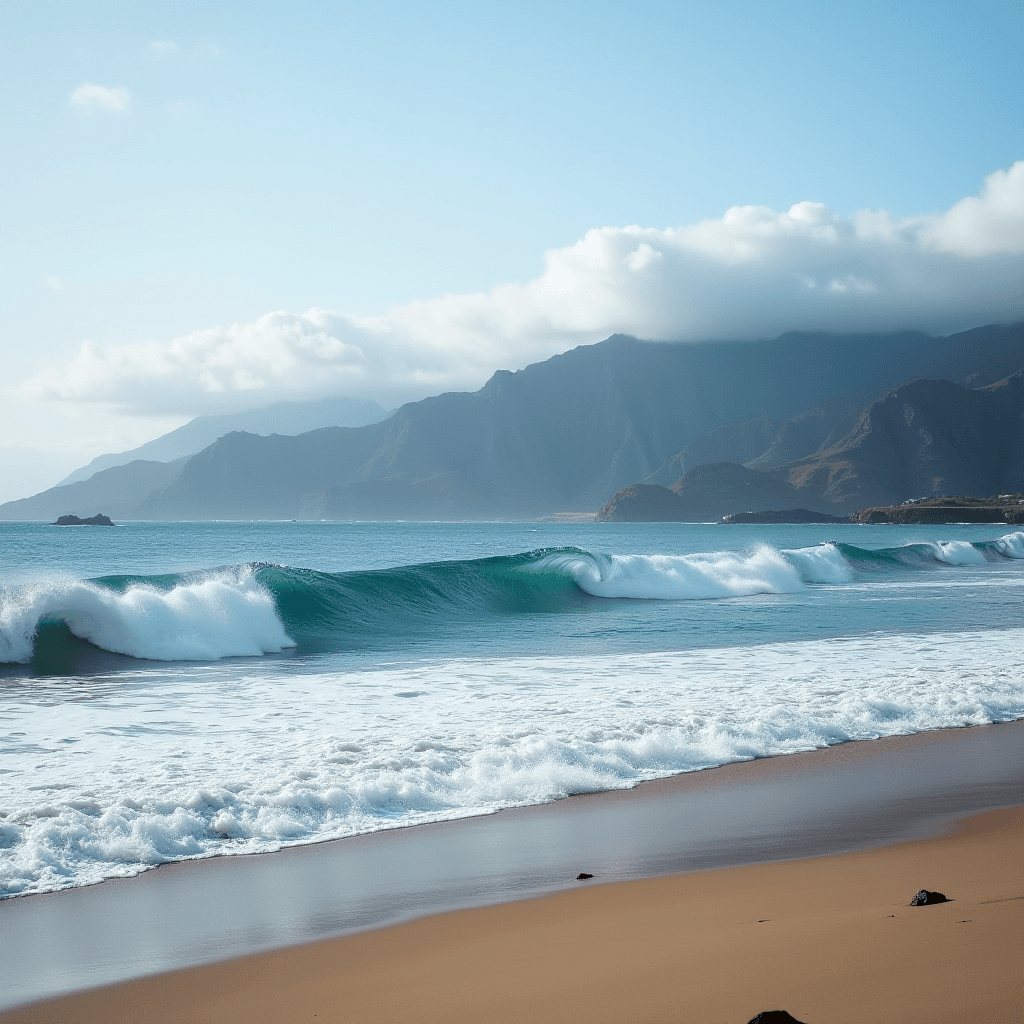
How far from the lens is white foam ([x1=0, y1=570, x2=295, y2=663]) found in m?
14.8

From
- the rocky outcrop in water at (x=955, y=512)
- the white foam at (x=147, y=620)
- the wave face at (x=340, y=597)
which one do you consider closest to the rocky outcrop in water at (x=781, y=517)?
the rocky outcrop in water at (x=955, y=512)

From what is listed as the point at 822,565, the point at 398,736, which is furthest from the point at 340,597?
the point at 822,565

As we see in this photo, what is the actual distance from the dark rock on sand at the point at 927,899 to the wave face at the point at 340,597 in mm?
12701

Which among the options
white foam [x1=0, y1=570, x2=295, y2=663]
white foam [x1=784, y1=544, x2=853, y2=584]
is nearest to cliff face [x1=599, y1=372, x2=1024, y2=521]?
white foam [x1=784, y1=544, x2=853, y2=584]

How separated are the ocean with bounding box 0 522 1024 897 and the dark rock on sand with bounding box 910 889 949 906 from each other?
3051mm

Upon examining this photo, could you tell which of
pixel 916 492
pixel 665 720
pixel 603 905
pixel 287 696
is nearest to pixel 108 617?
pixel 287 696

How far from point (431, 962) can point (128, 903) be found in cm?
181

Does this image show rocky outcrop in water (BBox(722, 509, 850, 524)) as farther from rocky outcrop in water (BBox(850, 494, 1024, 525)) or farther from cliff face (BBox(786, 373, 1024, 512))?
cliff face (BBox(786, 373, 1024, 512))

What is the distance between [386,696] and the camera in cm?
1060

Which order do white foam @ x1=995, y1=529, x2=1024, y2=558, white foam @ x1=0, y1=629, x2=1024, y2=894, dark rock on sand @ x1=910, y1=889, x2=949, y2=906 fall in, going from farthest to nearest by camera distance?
white foam @ x1=995, y1=529, x2=1024, y2=558, white foam @ x1=0, y1=629, x2=1024, y2=894, dark rock on sand @ x1=910, y1=889, x2=949, y2=906

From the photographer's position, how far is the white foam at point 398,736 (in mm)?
5617

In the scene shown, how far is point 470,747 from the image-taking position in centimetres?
771

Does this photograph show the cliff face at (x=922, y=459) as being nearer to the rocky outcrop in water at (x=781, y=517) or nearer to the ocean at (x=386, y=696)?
the rocky outcrop in water at (x=781, y=517)

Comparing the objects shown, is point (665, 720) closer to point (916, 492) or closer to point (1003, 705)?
point (1003, 705)
